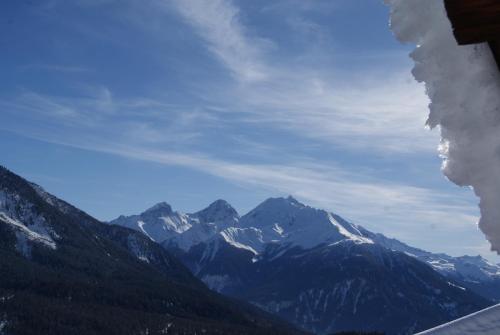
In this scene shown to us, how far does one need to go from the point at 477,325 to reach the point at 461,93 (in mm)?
938

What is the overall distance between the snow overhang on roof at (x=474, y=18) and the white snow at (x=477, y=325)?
113 centimetres

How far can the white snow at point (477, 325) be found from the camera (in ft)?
7.75

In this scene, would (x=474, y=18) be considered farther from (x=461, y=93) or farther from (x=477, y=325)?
(x=477, y=325)

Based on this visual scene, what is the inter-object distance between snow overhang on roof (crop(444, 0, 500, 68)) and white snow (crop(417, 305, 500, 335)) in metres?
1.13

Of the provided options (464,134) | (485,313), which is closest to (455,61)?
(464,134)

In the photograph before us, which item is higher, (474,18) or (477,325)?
(474,18)

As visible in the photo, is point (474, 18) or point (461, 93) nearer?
point (474, 18)

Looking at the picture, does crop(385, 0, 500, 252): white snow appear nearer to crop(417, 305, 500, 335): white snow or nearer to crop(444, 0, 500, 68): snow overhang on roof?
crop(444, 0, 500, 68): snow overhang on roof

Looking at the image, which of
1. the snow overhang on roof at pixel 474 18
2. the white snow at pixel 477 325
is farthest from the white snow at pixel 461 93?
the white snow at pixel 477 325

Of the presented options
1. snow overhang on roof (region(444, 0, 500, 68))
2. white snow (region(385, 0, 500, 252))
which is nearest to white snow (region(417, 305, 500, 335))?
white snow (region(385, 0, 500, 252))

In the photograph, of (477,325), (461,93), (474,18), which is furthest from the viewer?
(477,325)

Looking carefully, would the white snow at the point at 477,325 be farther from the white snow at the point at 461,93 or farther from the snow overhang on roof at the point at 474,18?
the snow overhang on roof at the point at 474,18

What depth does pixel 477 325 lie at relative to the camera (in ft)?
7.91

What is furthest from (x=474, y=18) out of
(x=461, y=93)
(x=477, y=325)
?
(x=477, y=325)
